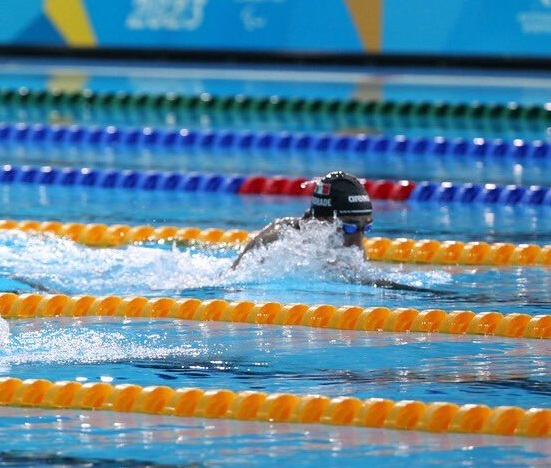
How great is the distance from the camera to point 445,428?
4395 millimetres

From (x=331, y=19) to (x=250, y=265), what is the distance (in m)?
8.08

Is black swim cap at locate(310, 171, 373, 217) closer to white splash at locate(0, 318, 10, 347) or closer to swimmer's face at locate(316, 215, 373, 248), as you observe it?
swimmer's face at locate(316, 215, 373, 248)

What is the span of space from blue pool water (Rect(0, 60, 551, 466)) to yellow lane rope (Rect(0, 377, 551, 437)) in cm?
5

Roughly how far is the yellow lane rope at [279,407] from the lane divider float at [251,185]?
4431 mm

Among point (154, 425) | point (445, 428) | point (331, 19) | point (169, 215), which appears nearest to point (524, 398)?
point (445, 428)

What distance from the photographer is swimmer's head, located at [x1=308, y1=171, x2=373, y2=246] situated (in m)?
6.55

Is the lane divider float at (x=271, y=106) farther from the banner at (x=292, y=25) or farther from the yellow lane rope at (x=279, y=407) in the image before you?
the yellow lane rope at (x=279, y=407)

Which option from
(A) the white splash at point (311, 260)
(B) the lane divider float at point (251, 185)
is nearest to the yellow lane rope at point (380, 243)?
(A) the white splash at point (311, 260)

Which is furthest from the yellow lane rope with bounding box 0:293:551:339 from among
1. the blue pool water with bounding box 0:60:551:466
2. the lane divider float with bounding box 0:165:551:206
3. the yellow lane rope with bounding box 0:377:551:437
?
the lane divider float with bounding box 0:165:551:206

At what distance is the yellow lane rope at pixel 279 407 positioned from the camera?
439 centimetres

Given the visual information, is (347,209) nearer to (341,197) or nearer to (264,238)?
(341,197)

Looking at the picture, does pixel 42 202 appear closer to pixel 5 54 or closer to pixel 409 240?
pixel 409 240

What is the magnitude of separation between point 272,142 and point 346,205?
449 centimetres

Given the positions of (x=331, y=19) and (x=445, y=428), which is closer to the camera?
(x=445, y=428)
